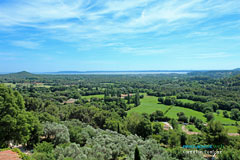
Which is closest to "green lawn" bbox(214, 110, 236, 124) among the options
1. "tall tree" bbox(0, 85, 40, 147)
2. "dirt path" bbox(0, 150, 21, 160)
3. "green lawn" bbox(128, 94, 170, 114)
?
"green lawn" bbox(128, 94, 170, 114)

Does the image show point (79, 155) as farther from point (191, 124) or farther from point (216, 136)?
point (191, 124)

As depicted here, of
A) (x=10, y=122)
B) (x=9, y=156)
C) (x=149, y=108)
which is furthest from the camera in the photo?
(x=149, y=108)

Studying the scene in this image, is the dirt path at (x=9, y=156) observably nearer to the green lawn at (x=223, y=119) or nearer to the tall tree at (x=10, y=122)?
the tall tree at (x=10, y=122)

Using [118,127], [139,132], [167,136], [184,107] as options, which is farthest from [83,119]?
[184,107]

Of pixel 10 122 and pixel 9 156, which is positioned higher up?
pixel 10 122

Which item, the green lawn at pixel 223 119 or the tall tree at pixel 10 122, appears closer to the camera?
the tall tree at pixel 10 122

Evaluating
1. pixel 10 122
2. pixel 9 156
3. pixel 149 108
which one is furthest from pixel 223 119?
pixel 9 156

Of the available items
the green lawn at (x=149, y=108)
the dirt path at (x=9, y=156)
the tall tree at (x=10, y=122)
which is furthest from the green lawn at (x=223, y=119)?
the dirt path at (x=9, y=156)

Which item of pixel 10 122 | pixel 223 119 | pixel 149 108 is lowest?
pixel 223 119

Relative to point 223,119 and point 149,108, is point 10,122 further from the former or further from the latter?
point 223,119

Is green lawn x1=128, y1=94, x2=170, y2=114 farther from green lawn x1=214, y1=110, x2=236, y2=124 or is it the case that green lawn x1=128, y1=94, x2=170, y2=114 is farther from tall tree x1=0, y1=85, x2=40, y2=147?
tall tree x1=0, y1=85, x2=40, y2=147

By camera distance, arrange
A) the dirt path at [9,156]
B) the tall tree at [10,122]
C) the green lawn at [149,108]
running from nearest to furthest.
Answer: the dirt path at [9,156] < the tall tree at [10,122] < the green lawn at [149,108]

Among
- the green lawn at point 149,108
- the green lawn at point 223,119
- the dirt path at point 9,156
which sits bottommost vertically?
the green lawn at point 223,119

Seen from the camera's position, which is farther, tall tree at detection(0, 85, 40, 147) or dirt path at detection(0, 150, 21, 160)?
tall tree at detection(0, 85, 40, 147)
